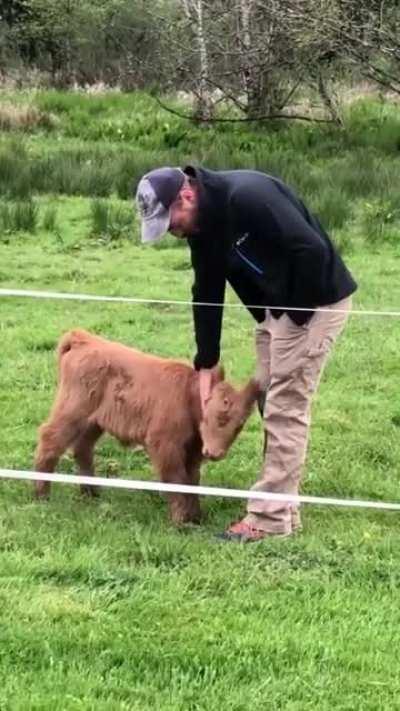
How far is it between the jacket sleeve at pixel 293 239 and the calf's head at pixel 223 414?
17.5 inches

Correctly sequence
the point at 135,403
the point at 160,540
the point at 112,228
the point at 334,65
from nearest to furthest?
the point at 160,540
the point at 135,403
the point at 112,228
the point at 334,65

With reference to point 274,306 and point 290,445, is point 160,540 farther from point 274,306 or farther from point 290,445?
point 274,306

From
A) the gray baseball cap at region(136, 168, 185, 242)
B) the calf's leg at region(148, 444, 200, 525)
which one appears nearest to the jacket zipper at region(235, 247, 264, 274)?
the gray baseball cap at region(136, 168, 185, 242)

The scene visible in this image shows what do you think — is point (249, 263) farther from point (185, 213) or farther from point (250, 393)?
point (250, 393)

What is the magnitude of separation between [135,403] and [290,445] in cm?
81

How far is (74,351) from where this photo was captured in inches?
219

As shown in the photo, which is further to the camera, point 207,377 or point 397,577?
point 207,377

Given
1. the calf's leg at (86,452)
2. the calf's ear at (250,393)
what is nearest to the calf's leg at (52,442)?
the calf's leg at (86,452)

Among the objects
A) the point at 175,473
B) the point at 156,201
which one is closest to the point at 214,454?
the point at 175,473

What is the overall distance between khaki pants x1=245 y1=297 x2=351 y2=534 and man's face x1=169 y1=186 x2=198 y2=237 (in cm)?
64

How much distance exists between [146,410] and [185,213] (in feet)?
3.62

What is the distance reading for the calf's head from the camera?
5.05 meters

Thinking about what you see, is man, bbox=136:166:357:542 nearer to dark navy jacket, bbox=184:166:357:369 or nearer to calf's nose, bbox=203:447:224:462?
dark navy jacket, bbox=184:166:357:369

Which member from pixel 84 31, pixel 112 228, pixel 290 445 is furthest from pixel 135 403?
pixel 84 31
